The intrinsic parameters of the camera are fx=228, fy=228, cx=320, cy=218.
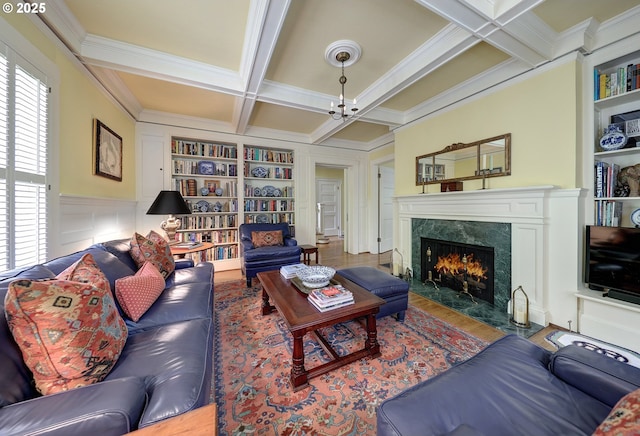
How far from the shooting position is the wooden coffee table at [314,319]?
140 cm

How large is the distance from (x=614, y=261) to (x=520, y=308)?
0.76 m

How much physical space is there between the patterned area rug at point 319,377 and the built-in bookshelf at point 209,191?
1947 millimetres

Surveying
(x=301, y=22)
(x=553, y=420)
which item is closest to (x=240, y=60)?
(x=301, y=22)

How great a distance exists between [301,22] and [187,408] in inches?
97.2

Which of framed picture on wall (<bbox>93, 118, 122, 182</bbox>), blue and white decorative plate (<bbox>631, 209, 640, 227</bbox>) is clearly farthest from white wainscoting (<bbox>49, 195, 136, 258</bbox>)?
blue and white decorative plate (<bbox>631, 209, 640, 227</bbox>)

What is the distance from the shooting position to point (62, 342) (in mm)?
786

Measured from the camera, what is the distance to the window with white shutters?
1336mm

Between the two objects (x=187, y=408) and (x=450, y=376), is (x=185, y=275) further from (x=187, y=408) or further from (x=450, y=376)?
(x=450, y=376)

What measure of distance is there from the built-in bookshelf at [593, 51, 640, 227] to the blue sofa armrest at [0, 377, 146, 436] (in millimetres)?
3312

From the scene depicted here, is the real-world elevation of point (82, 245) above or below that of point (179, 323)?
above

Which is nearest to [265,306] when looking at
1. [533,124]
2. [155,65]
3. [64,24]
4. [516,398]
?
[516,398]

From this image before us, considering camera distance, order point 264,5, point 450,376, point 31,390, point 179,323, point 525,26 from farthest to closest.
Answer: point 525,26
point 264,5
point 179,323
point 450,376
point 31,390

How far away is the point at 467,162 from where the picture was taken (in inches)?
110

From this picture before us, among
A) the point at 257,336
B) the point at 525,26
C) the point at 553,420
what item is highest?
the point at 525,26
